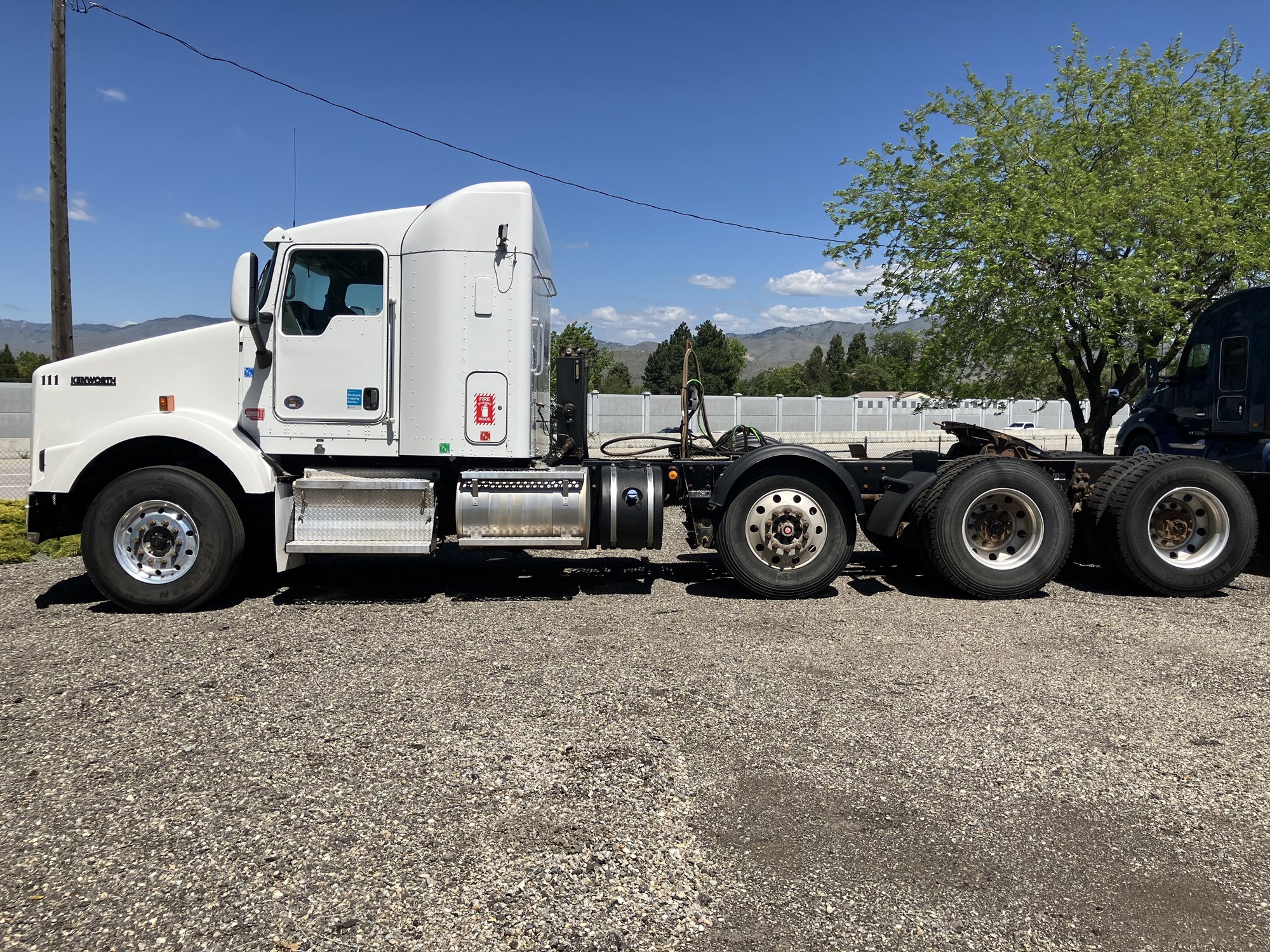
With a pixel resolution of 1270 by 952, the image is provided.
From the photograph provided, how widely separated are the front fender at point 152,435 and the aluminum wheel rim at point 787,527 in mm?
3942

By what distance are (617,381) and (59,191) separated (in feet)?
218

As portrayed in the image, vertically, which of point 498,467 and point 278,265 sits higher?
point 278,265

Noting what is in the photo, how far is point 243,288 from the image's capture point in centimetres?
665

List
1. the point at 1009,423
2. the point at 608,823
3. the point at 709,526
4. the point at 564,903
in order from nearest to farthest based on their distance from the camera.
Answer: the point at 564,903 < the point at 608,823 < the point at 709,526 < the point at 1009,423

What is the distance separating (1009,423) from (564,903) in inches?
1681

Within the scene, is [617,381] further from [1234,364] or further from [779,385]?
[1234,364]

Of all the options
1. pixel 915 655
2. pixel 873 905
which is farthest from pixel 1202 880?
pixel 915 655

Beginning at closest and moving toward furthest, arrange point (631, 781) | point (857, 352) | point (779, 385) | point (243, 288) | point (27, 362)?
point (631, 781), point (243, 288), point (27, 362), point (779, 385), point (857, 352)

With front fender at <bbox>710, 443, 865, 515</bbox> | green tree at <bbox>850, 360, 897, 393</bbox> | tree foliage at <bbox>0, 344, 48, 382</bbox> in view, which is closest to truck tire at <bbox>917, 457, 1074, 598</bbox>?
front fender at <bbox>710, 443, 865, 515</bbox>

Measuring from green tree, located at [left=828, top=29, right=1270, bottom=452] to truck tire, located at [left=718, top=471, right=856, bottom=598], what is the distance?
30.9 ft

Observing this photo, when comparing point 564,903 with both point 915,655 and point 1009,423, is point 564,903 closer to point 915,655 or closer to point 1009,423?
point 915,655

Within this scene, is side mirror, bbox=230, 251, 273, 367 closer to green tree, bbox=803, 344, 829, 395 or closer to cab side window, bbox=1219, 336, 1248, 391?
cab side window, bbox=1219, 336, 1248, 391

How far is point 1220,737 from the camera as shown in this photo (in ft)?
14.3

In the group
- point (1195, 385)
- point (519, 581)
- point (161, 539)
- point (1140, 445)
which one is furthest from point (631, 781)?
point (1140, 445)
